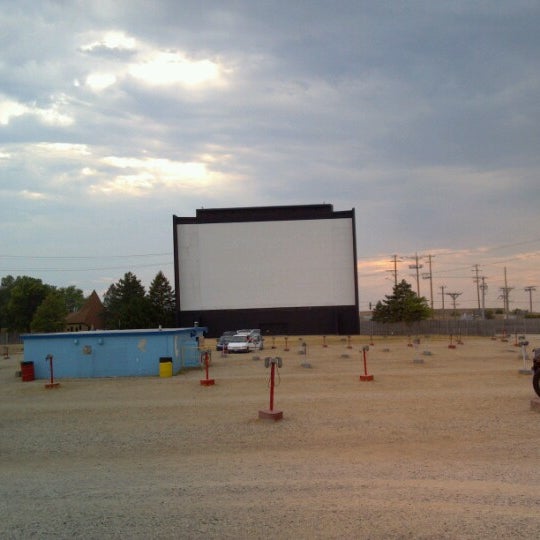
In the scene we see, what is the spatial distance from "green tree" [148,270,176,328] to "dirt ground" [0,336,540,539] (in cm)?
6579

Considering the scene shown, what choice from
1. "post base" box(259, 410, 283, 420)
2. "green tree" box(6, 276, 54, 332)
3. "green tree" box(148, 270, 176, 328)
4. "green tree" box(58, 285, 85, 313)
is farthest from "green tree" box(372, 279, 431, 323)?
"green tree" box(58, 285, 85, 313)

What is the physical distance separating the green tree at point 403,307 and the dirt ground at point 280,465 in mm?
58488

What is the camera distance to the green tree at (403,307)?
77.7 m

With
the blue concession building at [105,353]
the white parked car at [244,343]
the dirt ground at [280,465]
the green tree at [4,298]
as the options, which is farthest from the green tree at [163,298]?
the dirt ground at [280,465]

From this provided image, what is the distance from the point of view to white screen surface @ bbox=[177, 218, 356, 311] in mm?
77438

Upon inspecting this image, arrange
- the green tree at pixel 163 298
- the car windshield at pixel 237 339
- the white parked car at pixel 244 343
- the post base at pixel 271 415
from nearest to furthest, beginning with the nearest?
1. the post base at pixel 271 415
2. the white parked car at pixel 244 343
3. the car windshield at pixel 237 339
4. the green tree at pixel 163 298

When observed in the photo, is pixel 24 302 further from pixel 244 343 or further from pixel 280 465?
pixel 280 465

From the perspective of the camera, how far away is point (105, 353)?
29.1 meters

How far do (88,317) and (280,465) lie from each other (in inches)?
4050

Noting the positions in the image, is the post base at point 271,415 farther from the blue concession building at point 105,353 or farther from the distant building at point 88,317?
the distant building at point 88,317

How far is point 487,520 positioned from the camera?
21.9 feet

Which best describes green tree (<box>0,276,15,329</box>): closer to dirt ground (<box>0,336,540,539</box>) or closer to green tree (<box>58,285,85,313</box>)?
green tree (<box>58,285,85,313</box>)

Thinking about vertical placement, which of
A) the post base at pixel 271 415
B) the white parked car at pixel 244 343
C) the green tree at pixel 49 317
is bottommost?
the white parked car at pixel 244 343

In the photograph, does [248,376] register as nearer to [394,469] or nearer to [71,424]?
[71,424]
